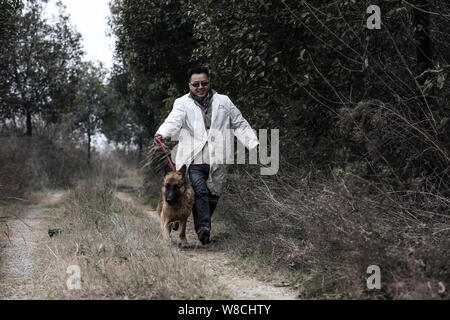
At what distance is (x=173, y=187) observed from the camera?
23.4 ft

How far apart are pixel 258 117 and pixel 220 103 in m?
1.74

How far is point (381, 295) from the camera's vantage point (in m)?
4.16

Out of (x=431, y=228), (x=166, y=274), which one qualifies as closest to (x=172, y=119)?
(x=166, y=274)

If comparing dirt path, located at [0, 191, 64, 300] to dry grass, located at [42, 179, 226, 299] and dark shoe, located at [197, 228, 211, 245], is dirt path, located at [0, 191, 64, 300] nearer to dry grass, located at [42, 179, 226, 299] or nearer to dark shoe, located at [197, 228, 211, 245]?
dry grass, located at [42, 179, 226, 299]

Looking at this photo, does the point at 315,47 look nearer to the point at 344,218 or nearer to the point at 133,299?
the point at 344,218

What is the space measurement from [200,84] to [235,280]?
2.92 m

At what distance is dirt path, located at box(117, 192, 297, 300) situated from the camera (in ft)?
15.4

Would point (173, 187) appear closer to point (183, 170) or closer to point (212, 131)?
point (183, 170)

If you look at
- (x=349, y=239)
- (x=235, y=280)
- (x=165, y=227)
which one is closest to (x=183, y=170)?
(x=165, y=227)

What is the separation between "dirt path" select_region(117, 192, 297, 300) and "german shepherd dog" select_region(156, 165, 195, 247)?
42 cm

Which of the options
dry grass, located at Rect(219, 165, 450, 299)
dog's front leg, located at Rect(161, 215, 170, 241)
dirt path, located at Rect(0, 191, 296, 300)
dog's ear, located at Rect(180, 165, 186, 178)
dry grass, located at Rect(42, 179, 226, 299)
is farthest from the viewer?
dog's ear, located at Rect(180, 165, 186, 178)

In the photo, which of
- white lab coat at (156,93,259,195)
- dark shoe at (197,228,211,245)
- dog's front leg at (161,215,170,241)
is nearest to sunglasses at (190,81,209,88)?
white lab coat at (156,93,259,195)

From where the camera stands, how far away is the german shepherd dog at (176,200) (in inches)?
280

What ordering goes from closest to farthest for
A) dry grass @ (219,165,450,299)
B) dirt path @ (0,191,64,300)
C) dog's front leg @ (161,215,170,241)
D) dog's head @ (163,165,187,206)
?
dry grass @ (219,165,450,299)
dirt path @ (0,191,64,300)
dog's head @ (163,165,187,206)
dog's front leg @ (161,215,170,241)
